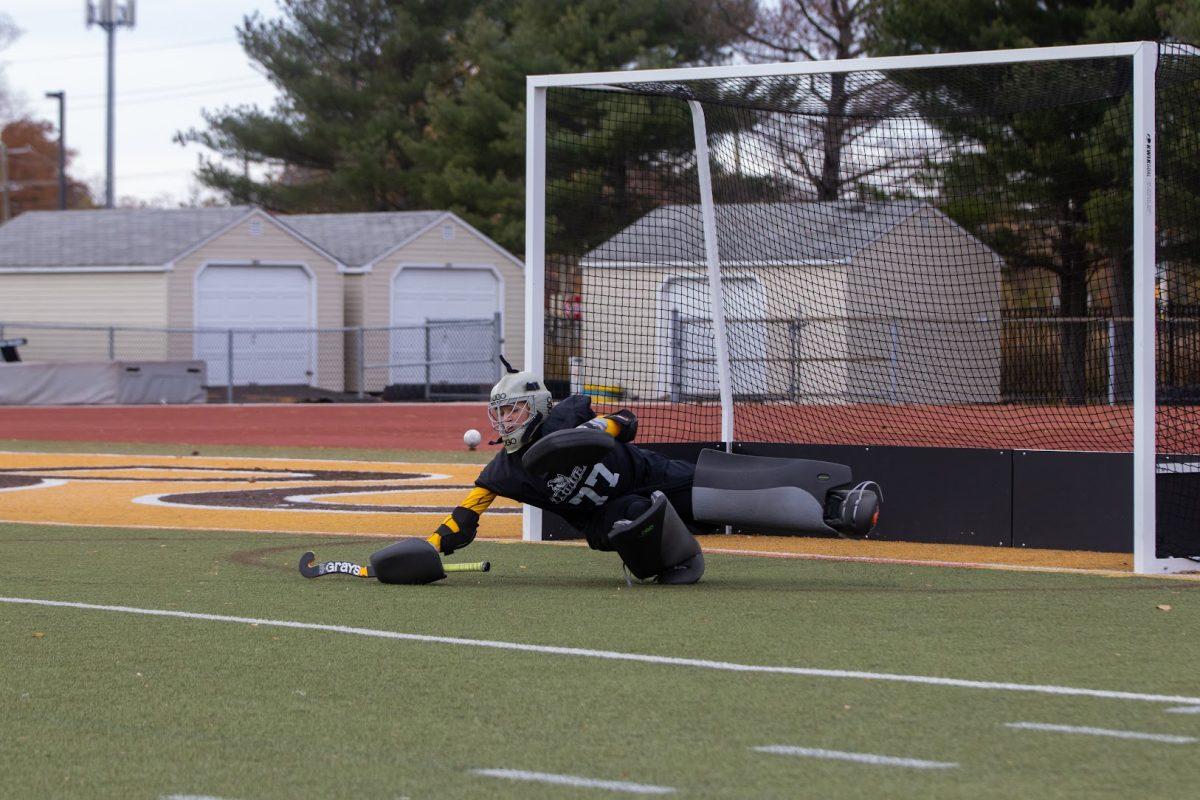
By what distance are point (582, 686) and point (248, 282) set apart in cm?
2972

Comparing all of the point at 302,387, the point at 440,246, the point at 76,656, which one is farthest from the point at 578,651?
the point at 440,246

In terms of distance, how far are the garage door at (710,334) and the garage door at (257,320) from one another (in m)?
19.3

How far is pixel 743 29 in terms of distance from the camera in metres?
42.8

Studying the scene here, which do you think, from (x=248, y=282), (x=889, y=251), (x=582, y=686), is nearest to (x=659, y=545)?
(x=582, y=686)

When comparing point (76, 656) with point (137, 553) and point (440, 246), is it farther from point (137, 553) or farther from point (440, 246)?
point (440, 246)

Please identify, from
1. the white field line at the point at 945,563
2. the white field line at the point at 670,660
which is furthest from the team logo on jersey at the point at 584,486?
the white field line at the point at 945,563

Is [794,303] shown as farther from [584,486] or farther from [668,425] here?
[584,486]

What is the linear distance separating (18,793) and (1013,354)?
43.3ft

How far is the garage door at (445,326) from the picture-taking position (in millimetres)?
33281

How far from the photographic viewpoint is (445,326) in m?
32.4

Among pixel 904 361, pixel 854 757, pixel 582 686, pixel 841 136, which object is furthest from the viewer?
pixel 904 361

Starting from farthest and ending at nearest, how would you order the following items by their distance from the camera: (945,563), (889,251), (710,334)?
(889,251) → (710,334) → (945,563)

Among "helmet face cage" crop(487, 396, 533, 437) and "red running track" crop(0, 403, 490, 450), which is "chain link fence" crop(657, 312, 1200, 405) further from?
"red running track" crop(0, 403, 490, 450)

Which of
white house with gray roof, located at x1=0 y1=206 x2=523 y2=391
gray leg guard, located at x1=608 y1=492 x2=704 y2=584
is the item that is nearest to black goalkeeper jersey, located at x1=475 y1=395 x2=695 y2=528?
gray leg guard, located at x1=608 y1=492 x2=704 y2=584
